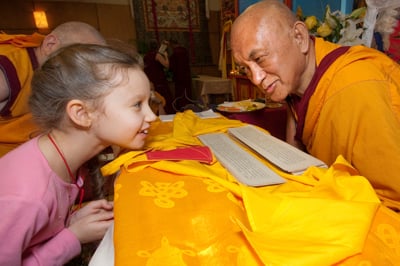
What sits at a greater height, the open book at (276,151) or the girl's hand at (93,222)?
the open book at (276,151)

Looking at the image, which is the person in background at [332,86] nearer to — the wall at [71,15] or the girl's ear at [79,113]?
the girl's ear at [79,113]

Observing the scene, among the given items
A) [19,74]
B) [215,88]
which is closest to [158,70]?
[215,88]

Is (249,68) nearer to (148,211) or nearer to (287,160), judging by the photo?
(287,160)

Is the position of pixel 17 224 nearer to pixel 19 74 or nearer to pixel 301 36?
pixel 19 74

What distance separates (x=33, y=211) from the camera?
0.60m

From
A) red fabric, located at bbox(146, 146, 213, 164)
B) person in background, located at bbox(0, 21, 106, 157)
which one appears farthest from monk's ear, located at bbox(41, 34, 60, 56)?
red fabric, located at bbox(146, 146, 213, 164)

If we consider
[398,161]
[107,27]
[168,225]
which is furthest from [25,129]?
[107,27]

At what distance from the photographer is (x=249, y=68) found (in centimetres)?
114

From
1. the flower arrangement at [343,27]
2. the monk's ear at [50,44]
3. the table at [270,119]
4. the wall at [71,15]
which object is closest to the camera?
the monk's ear at [50,44]

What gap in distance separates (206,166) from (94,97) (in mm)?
371

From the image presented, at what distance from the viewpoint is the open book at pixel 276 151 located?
2.36 ft

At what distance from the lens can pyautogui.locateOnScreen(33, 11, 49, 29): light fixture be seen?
4.20 metres

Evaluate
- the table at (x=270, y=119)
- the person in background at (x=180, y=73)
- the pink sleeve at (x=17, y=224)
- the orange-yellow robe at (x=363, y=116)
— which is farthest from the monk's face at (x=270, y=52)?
the person in background at (x=180, y=73)

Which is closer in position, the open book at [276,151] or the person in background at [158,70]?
the open book at [276,151]
